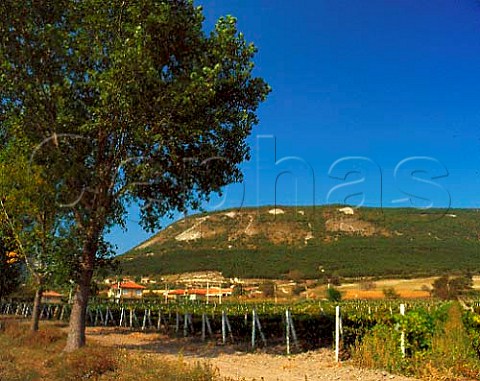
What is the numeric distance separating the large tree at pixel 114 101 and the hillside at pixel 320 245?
102 metres

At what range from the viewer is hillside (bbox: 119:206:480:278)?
452 ft

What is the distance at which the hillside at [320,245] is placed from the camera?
13762 centimetres

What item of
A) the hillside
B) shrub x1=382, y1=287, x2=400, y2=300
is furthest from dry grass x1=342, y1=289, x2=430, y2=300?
the hillside

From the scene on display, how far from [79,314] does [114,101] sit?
8.17 metres

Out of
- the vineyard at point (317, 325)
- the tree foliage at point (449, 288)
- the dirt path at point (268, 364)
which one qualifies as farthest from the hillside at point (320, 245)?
the dirt path at point (268, 364)

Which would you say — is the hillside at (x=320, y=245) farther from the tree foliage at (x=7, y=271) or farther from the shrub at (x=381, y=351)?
the shrub at (x=381, y=351)

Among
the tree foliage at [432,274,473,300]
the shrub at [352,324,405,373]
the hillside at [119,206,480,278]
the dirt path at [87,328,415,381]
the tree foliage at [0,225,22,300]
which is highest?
the hillside at [119,206,480,278]

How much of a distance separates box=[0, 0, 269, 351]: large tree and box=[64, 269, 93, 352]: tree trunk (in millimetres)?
38

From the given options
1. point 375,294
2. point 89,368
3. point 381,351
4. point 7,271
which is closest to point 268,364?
point 381,351

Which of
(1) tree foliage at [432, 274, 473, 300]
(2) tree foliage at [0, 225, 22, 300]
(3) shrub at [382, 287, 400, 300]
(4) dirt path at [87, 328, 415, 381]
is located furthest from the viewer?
(3) shrub at [382, 287, 400, 300]

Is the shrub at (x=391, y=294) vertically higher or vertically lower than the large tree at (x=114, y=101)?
lower

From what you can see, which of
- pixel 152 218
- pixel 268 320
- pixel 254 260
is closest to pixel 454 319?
pixel 152 218

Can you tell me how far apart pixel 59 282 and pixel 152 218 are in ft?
15.6

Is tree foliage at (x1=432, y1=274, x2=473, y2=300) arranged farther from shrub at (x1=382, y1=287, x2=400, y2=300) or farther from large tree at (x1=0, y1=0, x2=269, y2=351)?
large tree at (x1=0, y1=0, x2=269, y2=351)
